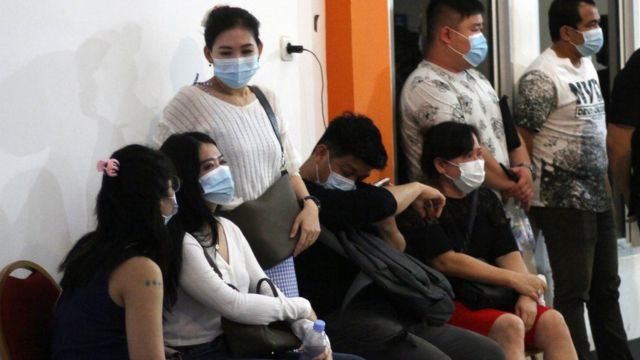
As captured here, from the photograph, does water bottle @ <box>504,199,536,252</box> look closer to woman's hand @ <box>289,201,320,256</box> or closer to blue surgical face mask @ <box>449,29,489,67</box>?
blue surgical face mask @ <box>449,29,489,67</box>

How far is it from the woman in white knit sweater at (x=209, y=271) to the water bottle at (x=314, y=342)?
0.03 m

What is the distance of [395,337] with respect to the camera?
3.65 meters

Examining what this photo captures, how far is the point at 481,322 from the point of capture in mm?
4078

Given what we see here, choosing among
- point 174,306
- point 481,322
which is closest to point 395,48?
point 481,322

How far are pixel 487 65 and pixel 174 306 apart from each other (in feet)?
10.1

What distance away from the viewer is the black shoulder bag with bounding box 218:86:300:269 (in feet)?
11.5

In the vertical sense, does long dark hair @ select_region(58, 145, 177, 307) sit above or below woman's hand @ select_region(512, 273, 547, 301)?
above

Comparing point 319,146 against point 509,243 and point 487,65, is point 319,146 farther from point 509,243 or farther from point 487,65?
point 487,65

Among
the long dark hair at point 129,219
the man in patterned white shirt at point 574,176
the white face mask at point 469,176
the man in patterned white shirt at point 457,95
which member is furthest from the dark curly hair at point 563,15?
the long dark hair at point 129,219

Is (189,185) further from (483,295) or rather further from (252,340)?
(483,295)

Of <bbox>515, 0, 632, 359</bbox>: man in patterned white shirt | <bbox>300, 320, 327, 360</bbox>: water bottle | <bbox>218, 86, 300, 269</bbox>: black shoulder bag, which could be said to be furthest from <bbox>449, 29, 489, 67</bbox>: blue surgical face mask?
<bbox>300, 320, 327, 360</bbox>: water bottle

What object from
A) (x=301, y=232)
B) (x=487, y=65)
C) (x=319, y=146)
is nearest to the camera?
(x=301, y=232)

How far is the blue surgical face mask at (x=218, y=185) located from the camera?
10.8ft

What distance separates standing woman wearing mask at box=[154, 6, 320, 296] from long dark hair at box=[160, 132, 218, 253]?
25 cm
